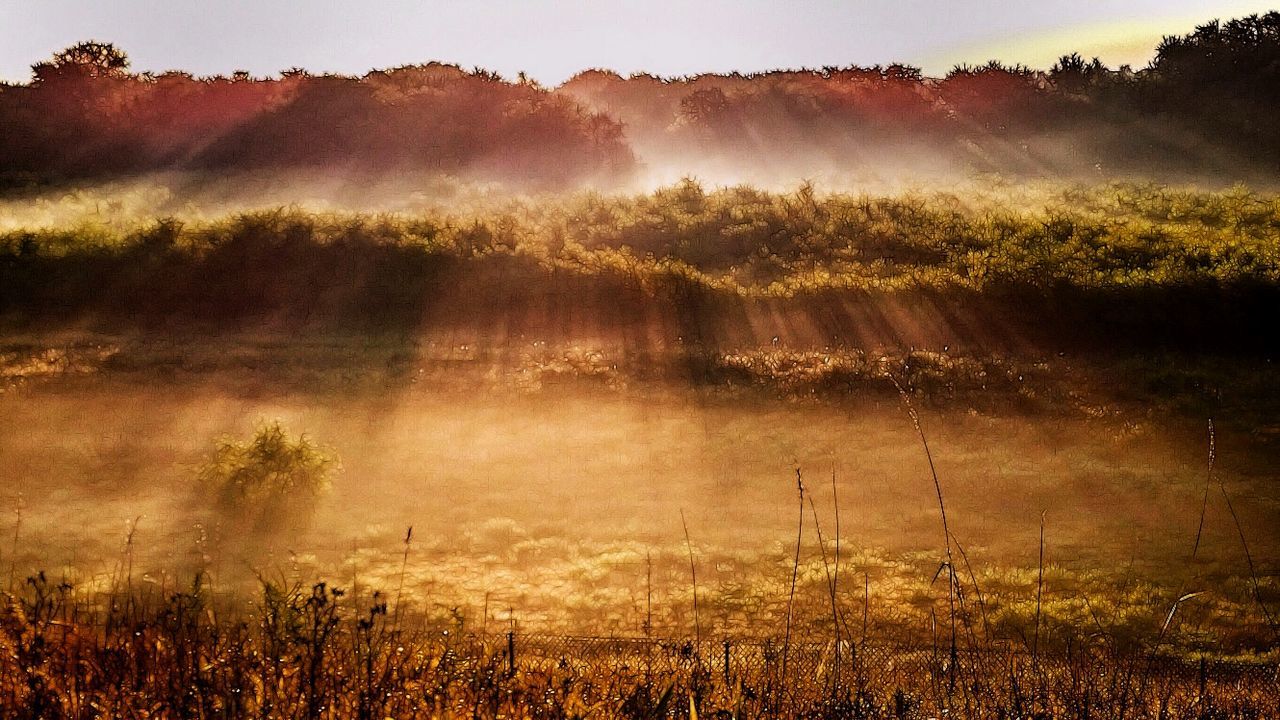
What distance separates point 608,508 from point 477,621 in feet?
7.92

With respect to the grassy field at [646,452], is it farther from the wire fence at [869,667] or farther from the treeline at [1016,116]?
the treeline at [1016,116]

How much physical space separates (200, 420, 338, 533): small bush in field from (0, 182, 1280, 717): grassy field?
0.04m

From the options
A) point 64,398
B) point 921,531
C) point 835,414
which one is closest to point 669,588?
point 921,531

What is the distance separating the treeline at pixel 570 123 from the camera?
1193 inches

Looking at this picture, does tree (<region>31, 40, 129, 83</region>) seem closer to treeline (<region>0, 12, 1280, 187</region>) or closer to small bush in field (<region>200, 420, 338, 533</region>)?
treeline (<region>0, 12, 1280, 187</region>)

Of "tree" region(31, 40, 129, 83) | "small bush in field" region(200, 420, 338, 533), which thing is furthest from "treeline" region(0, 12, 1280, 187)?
"small bush in field" region(200, 420, 338, 533)

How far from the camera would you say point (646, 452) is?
11.0 m

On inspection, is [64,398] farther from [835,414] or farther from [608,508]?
[835,414]

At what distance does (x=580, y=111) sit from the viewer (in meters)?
33.4

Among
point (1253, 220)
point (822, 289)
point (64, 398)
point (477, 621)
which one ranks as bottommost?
point (477, 621)

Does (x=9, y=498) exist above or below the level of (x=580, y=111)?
below

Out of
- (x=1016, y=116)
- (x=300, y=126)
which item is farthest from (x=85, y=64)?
(x=1016, y=116)

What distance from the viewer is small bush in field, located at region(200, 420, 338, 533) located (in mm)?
9070

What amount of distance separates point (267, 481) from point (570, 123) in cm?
2507
